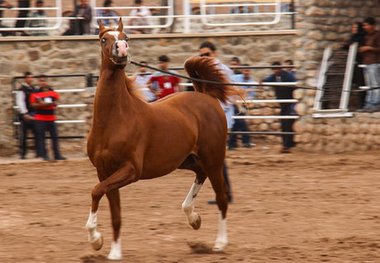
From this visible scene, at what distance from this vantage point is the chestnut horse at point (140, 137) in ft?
29.0

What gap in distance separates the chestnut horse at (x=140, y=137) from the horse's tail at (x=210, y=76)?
0.22 ft

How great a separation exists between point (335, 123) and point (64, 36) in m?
6.03

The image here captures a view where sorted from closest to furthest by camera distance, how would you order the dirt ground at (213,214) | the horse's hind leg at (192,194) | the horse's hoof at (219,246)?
the dirt ground at (213,214), the horse's hoof at (219,246), the horse's hind leg at (192,194)

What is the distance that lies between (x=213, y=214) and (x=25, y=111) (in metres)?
7.46

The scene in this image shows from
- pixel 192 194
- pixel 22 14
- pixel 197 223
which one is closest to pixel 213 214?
pixel 197 223

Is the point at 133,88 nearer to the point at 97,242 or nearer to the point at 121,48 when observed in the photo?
the point at 121,48

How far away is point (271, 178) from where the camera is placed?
15.1 metres

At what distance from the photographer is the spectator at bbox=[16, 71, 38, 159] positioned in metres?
18.3

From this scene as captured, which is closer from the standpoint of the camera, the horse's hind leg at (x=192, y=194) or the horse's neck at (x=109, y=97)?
the horse's neck at (x=109, y=97)

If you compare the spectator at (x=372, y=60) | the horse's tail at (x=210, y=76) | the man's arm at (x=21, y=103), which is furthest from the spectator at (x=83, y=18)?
the horse's tail at (x=210, y=76)

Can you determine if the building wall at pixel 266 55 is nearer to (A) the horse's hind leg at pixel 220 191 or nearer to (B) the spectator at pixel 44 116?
(B) the spectator at pixel 44 116

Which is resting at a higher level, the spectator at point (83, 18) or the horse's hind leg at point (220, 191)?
the spectator at point (83, 18)

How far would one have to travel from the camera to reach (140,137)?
29.8ft

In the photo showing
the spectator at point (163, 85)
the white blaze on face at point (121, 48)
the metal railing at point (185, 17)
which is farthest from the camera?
the metal railing at point (185, 17)
